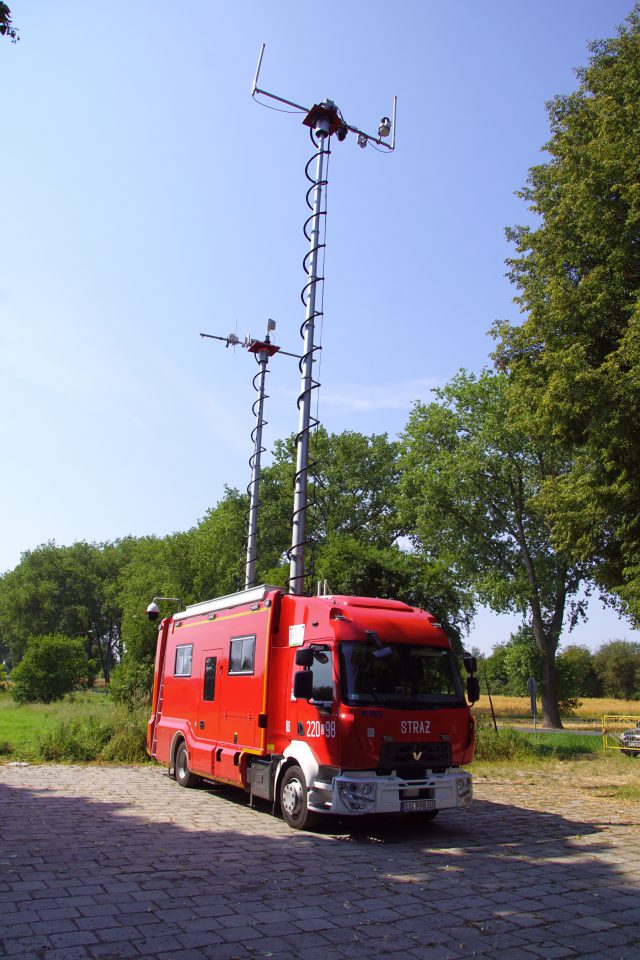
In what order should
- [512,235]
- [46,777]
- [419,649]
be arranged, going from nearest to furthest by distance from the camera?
[419,649], [46,777], [512,235]

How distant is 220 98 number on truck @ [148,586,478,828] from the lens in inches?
341

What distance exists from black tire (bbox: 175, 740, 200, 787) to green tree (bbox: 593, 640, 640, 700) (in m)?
74.7

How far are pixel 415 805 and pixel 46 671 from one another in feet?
121

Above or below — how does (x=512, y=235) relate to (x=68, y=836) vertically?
above

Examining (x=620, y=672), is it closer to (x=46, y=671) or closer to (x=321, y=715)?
(x=46, y=671)

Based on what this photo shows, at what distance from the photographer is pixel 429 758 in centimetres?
909

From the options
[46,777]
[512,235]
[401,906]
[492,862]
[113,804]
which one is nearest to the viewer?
[401,906]

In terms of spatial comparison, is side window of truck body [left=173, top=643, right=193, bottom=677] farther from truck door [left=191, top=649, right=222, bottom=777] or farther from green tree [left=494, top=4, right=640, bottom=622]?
green tree [left=494, top=4, right=640, bottom=622]

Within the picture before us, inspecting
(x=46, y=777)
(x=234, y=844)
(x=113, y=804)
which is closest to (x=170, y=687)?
(x=46, y=777)

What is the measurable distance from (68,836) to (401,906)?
440cm

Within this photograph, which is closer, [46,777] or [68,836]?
[68,836]

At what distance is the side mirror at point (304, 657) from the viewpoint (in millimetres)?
9109

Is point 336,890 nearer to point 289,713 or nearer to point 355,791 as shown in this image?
point 355,791

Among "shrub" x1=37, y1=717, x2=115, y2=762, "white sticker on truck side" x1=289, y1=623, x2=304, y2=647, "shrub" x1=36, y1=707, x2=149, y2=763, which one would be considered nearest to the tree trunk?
"shrub" x1=36, y1=707, x2=149, y2=763
